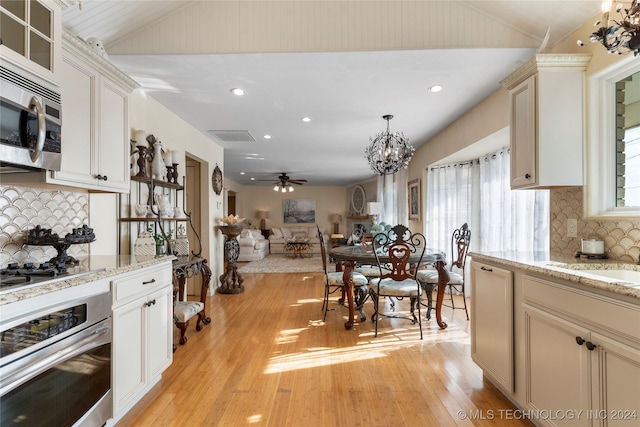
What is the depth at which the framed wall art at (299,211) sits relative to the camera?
12523mm

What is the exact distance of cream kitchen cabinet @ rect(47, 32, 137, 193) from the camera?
1798 mm

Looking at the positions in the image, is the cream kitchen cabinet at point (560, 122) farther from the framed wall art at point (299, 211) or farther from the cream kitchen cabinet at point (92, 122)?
the framed wall art at point (299, 211)

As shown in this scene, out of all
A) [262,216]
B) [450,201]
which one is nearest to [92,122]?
[450,201]

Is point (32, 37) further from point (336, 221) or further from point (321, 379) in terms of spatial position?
point (336, 221)

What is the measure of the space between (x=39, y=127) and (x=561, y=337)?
2.58 meters

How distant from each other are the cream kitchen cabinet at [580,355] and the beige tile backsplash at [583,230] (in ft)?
2.11

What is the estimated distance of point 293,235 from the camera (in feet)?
38.7

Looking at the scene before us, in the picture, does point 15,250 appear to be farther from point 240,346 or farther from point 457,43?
point 457,43

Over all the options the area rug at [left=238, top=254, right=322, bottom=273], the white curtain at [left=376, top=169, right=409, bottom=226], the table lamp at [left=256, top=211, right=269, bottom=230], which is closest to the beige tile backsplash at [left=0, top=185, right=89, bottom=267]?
the area rug at [left=238, top=254, right=322, bottom=273]

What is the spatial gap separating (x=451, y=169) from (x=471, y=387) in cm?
372

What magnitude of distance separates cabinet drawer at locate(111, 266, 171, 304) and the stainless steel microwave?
0.66m

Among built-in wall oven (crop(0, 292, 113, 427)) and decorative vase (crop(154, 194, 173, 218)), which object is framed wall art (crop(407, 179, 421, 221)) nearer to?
decorative vase (crop(154, 194, 173, 218))

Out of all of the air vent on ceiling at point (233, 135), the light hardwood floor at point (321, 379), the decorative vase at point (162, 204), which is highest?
the air vent on ceiling at point (233, 135)

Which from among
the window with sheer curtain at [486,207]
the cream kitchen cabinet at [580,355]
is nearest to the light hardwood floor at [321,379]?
the cream kitchen cabinet at [580,355]
